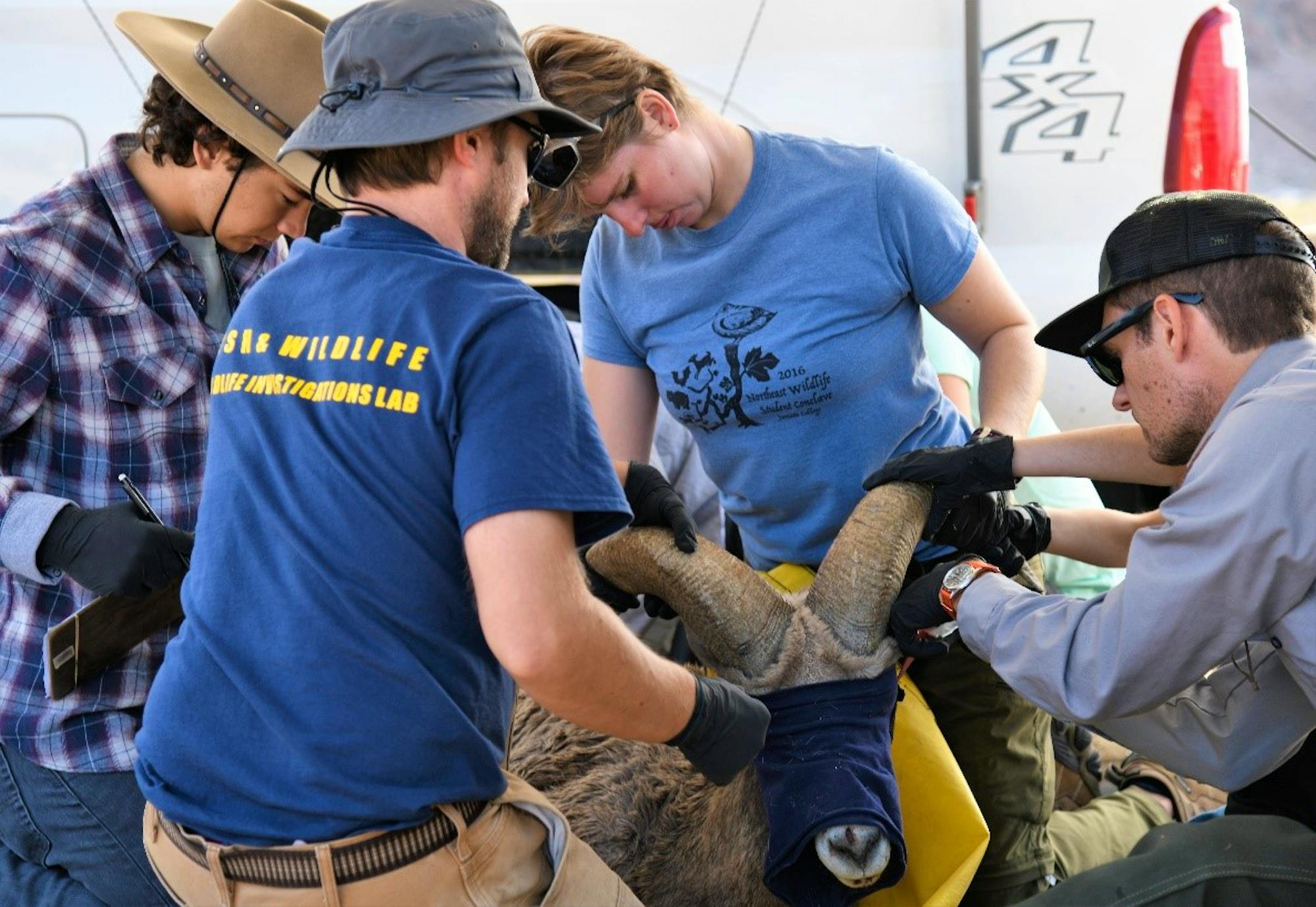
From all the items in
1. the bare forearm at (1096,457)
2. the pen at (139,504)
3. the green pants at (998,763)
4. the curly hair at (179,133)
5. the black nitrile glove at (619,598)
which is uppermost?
the curly hair at (179,133)

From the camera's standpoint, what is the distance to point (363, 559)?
1.96m

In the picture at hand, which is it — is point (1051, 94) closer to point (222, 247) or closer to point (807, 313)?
point (807, 313)

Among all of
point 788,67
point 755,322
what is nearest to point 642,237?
point 755,322

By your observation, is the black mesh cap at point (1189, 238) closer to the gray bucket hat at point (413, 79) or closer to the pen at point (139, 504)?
the gray bucket hat at point (413, 79)

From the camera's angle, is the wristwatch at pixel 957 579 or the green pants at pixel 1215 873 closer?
the green pants at pixel 1215 873

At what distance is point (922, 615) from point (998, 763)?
0.60 meters

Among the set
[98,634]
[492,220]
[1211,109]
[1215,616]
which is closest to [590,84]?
[492,220]

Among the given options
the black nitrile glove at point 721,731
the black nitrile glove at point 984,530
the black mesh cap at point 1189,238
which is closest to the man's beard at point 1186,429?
the black mesh cap at point 1189,238

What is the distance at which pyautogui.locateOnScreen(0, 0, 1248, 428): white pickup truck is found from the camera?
5051mm

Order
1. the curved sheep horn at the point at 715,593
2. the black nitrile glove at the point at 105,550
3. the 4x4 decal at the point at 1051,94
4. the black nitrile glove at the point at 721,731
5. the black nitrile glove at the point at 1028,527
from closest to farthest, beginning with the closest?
the black nitrile glove at the point at 721,731
the black nitrile glove at the point at 105,550
the curved sheep horn at the point at 715,593
the black nitrile glove at the point at 1028,527
the 4x4 decal at the point at 1051,94

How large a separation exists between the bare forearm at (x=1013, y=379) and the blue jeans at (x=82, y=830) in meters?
2.09

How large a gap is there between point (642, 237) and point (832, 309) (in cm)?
52

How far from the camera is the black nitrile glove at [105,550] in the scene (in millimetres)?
2586

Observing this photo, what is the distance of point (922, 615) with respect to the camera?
9.76ft
